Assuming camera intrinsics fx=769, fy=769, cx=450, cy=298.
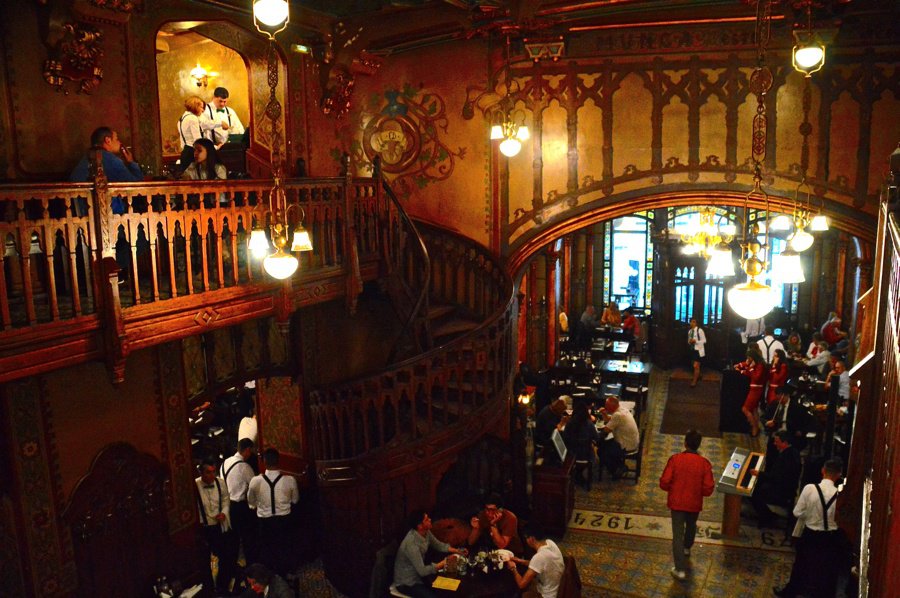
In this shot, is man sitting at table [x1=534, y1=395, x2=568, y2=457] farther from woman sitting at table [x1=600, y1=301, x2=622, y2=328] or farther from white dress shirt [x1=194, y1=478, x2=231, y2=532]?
woman sitting at table [x1=600, y1=301, x2=622, y2=328]

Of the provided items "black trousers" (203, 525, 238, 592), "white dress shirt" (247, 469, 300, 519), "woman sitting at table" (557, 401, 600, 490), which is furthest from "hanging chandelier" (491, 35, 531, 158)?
"black trousers" (203, 525, 238, 592)

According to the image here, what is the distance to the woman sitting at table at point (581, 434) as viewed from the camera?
10.6 meters

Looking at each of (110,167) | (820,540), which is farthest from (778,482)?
(110,167)

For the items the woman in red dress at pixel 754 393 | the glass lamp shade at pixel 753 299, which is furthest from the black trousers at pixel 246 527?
the woman in red dress at pixel 754 393

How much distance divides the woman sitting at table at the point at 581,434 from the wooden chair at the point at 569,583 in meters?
3.17

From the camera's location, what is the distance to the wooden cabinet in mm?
9477

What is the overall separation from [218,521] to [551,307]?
9.87 m

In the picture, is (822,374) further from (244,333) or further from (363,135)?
(244,333)

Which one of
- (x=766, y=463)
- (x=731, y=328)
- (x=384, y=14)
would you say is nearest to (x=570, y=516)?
(x=766, y=463)

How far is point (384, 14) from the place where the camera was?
30.5 feet

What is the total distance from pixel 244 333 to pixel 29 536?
3.08 m

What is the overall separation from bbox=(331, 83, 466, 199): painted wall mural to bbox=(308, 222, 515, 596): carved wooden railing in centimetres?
290

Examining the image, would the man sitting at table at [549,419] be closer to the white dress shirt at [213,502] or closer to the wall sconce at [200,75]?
the white dress shirt at [213,502]

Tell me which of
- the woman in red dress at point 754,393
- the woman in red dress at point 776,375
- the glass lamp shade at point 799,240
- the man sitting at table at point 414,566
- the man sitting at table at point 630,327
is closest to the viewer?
the man sitting at table at point 414,566
